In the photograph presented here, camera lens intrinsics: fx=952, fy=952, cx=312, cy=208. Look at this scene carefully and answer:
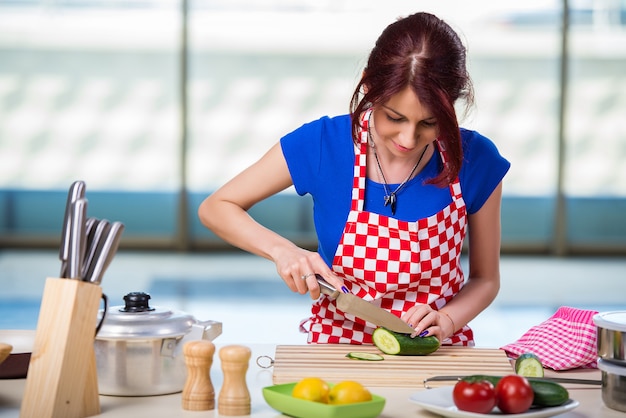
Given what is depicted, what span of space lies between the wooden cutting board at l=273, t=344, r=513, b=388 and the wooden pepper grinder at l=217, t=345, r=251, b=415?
7.2 inches

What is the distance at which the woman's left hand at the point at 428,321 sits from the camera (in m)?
2.04

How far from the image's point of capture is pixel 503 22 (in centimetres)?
779

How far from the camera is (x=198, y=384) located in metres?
1.54

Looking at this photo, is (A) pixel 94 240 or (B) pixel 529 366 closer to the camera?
(A) pixel 94 240

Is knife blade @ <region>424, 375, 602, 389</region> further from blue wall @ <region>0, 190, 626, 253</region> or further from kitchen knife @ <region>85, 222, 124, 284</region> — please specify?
blue wall @ <region>0, 190, 626, 253</region>

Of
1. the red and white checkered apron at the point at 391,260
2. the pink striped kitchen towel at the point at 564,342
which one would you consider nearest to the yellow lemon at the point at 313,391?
the pink striped kitchen towel at the point at 564,342

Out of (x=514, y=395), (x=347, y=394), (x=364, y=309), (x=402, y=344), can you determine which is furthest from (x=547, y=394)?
(x=364, y=309)

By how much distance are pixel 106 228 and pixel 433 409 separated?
0.57 m

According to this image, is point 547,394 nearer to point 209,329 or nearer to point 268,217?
point 209,329

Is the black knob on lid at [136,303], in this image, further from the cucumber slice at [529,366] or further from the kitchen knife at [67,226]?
the cucumber slice at [529,366]

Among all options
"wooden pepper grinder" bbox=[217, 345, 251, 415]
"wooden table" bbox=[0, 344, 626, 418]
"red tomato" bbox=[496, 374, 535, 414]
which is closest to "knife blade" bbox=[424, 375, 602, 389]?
"wooden table" bbox=[0, 344, 626, 418]

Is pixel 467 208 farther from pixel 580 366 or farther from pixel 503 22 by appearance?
pixel 503 22

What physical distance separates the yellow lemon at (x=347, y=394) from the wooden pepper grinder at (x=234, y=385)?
0.48 ft

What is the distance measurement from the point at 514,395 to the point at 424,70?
0.77 meters
